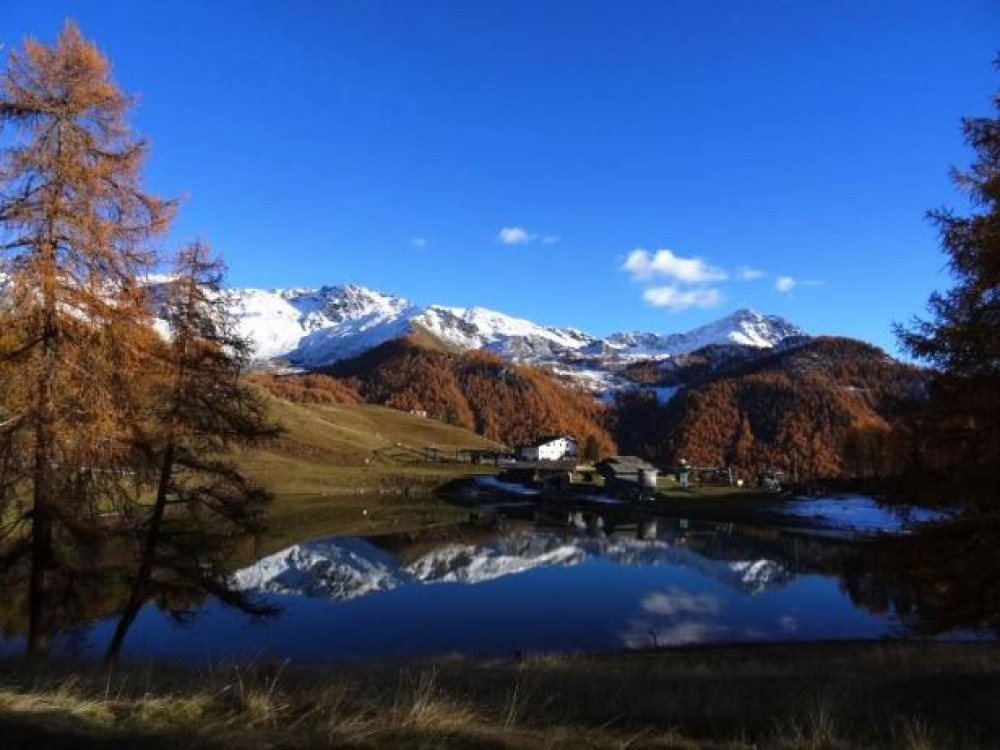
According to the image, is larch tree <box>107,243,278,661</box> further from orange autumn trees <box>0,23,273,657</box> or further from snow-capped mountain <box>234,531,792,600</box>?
snow-capped mountain <box>234,531,792,600</box>

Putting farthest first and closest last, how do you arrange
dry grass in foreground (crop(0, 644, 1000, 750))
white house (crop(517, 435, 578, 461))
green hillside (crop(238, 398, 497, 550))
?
white house (crop(517, 435, 578, 461)), green hillside (crop(238, 398, 497, 550)), dry grass in foreground (crop(0, 644, 1000, 750))

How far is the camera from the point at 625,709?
9320mm

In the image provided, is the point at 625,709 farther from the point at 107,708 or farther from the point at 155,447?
the point at 155,447

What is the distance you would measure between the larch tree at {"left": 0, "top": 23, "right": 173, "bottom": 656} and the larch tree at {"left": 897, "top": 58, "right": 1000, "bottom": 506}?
1751 cm

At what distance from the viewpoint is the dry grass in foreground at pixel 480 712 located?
647 cm

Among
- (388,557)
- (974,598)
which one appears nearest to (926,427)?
(974,598)

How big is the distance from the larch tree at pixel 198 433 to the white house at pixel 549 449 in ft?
514

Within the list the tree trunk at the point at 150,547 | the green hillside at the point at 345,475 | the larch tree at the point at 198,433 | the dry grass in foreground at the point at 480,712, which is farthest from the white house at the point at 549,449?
the dry grass in foreground at the point at 480,712

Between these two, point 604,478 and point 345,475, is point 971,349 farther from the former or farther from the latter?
point 604,478

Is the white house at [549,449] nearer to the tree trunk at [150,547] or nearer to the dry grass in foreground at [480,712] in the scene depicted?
the tree trunk at [150,547]

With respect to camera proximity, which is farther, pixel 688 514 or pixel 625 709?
pixel 688 514

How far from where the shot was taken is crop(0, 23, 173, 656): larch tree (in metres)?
15.3

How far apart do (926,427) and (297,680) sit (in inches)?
577

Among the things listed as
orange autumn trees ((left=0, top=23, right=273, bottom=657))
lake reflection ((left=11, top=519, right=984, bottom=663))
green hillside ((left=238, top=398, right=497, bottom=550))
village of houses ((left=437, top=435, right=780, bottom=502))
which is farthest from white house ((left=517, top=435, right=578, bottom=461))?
orange autumn trees ((left=0, top=23, right=273, bottom=657))
